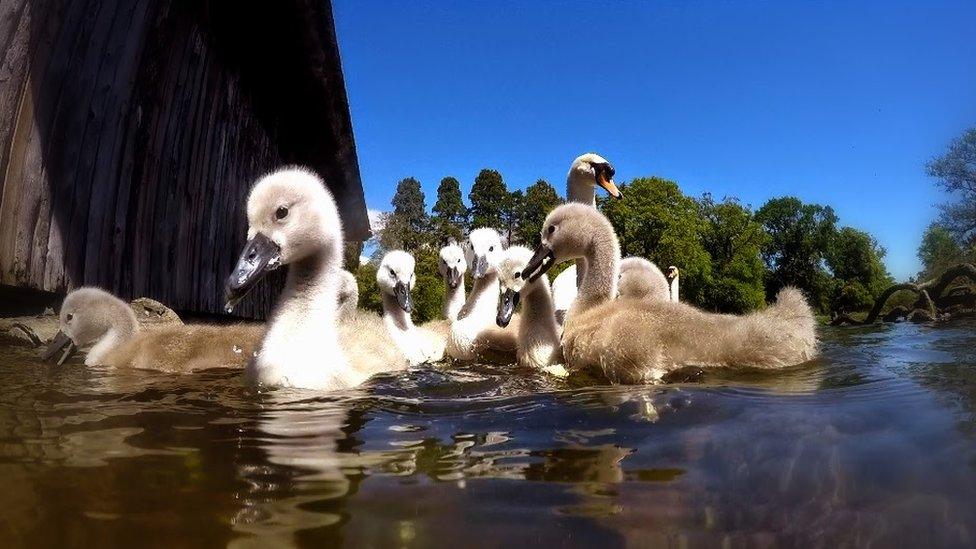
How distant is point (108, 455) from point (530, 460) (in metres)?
1.14

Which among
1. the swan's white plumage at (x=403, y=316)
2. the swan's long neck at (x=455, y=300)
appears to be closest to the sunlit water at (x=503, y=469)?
the swan's white plumage at (x=403, y=316)

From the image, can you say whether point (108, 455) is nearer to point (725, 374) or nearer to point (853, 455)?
point (853, 455)

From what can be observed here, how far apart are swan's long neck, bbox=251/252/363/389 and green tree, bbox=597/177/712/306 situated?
32.8 m

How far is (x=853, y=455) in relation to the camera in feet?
5.51

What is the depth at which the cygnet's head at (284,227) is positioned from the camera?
3.40 meters

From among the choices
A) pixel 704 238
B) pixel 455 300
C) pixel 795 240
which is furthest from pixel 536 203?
pixel 455 300

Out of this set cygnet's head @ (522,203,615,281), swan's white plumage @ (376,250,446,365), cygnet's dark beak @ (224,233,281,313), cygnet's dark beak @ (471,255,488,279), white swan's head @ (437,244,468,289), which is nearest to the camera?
cygnet's dark beak @ (224,233,281,313)

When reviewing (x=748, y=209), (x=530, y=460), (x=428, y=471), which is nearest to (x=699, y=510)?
(x=530, y=460)

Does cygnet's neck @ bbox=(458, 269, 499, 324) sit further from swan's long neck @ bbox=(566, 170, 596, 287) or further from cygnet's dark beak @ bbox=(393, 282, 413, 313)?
swan's long neck @ bbox=(566, 170, 596, 287)

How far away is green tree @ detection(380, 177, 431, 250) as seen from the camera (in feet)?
122

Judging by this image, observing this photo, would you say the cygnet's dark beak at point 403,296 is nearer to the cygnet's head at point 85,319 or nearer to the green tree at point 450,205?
the cygnet's head at point 85,319

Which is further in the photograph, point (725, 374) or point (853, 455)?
point (725, 374)

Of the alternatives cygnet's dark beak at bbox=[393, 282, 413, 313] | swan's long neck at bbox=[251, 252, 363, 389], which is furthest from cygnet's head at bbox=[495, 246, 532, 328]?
swan's long neck at bbox=[251, 252, 363, 389]

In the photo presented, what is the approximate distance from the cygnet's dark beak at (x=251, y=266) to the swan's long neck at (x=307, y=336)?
0.97 ft
